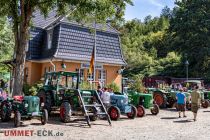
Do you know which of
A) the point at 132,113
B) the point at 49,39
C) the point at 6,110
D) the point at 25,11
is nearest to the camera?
the point at 6,110

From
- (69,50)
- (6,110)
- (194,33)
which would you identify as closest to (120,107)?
(6,110)

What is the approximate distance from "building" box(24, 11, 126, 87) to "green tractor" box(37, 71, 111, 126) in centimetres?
925

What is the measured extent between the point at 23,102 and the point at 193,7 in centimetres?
3199

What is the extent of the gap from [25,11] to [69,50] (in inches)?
393

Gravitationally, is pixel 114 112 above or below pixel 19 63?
below

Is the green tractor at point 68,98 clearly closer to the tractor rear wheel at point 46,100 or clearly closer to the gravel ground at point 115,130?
the tractor rear wheel at point 46,100

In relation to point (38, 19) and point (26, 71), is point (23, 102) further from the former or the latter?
point (38, 19)

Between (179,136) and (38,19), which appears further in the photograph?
(38,19)

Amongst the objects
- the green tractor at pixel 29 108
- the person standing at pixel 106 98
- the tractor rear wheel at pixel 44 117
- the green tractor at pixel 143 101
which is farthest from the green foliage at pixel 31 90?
the tractor rear wheel at pixel 44 117

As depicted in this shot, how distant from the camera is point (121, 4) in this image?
17.8 metres

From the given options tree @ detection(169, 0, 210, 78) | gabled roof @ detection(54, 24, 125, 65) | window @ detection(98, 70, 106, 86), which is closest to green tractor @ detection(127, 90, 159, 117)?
gabled roof @ detection(54, 24, 125, 65)

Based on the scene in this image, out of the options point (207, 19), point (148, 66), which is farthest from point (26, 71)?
point (148, 66)

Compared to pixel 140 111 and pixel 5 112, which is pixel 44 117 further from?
pixel 140 111

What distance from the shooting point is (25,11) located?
17.0m
